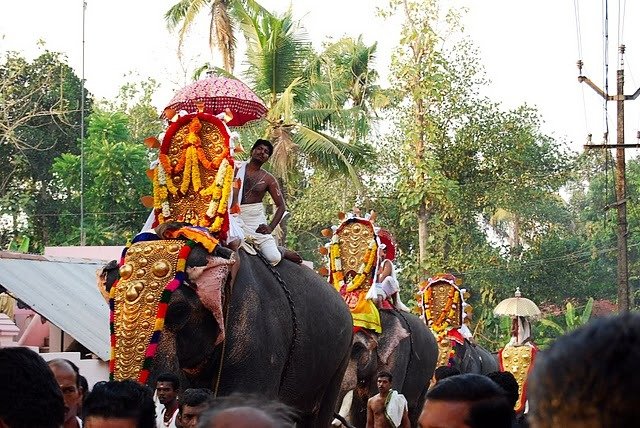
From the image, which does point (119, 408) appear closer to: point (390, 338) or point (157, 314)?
point (157, 314)

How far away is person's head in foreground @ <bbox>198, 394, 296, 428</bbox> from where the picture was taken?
2.36 meters

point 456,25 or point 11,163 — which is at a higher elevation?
point 456,25

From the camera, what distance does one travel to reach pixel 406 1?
3209 cm

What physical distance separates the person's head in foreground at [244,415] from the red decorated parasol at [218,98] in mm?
8094

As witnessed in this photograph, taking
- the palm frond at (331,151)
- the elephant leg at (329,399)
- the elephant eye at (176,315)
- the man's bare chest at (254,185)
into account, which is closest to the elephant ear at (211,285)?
the elephant eye at (176,315)

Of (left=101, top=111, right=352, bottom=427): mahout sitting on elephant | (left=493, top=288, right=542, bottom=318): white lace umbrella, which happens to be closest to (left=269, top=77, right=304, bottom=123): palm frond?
(left=493, top=288, right=542, bottom=318): white lace umbrella

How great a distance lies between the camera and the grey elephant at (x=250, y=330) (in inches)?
321

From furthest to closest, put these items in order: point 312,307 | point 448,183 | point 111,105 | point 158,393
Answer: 1. point 111,105
2. point 448,183
3. point 312,307
4. point 158,393

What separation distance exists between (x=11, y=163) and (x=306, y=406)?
79.9 feet

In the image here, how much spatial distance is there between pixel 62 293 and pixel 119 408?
1150 cm

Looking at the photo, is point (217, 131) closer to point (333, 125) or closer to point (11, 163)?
point (333, 125)

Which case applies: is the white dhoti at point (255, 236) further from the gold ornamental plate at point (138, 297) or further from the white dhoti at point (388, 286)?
the white dhoti at point (388, 286)

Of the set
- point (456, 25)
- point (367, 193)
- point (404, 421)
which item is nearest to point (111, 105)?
point (367, 193)

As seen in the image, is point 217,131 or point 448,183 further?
point 448,183
